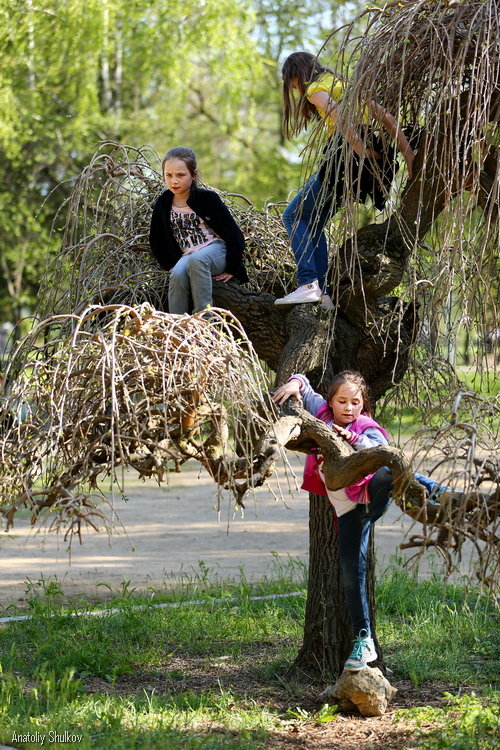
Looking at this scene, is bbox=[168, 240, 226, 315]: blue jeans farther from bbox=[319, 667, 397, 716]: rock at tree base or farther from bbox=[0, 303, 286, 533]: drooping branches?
bbox=[319, 667, 397, 716]: rock at tree base

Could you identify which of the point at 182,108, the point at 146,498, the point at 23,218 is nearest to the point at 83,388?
the point at 146,498

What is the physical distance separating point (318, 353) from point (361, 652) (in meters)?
1.40

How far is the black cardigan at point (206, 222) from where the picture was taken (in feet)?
16.2

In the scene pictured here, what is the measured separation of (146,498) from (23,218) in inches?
333

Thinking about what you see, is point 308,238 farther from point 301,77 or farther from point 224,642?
point 224,642

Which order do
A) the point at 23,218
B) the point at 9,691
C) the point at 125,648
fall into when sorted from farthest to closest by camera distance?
the point at 23,218 → the point at 125,648 → the point at 9,691

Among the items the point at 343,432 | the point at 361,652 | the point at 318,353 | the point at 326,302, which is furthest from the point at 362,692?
the point at 326,302

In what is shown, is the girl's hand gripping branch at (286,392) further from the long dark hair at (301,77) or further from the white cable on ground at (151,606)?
the white cable on ground at (151,606)

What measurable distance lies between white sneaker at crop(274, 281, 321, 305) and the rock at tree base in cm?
174

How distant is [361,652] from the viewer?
172 inches

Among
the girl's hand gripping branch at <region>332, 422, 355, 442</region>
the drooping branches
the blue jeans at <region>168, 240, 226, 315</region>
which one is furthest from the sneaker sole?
the drooping branches

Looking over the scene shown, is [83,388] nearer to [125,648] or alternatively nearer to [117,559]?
[125,648]

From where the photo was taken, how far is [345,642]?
5148 millimetres

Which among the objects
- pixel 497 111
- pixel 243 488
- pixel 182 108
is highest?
pixel 182 108
